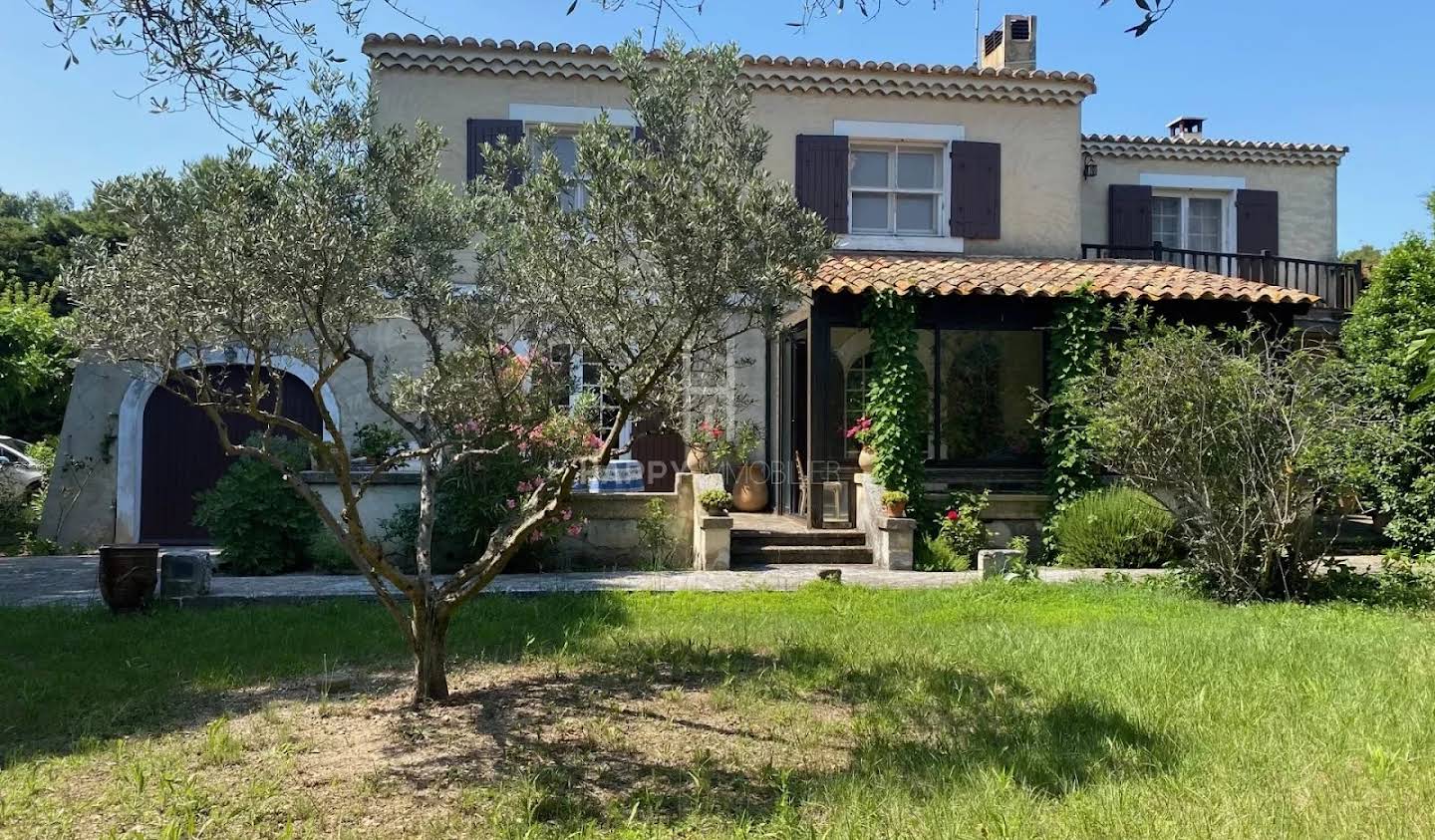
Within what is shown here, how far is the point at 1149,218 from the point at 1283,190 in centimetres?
230

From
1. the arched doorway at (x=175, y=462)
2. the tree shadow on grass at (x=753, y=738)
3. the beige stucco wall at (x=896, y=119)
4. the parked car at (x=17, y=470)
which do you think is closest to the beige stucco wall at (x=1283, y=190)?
the beige stucco wall at (x=896, y=119)

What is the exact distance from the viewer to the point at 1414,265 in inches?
391

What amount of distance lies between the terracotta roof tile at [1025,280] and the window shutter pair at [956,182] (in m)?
0.80

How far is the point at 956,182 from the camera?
43.5 ft

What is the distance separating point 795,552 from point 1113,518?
321cm

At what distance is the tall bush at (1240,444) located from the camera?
25.4 feet

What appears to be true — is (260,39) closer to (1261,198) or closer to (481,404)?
(481,404)

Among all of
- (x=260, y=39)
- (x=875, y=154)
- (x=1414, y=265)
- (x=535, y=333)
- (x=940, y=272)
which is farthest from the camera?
(x=875, y=154)

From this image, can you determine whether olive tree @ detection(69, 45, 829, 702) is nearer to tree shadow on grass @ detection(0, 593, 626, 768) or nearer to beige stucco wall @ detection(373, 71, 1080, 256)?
tree shadow on grass @ detection(0, 593, 626, 768)

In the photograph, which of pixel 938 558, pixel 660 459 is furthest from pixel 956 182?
pixel 938 558

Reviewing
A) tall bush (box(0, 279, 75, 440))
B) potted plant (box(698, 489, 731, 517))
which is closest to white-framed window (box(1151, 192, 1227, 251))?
potted plant (box(698, 489, 731, 517))

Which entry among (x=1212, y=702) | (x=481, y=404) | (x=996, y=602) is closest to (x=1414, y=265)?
(x=996, y=602)

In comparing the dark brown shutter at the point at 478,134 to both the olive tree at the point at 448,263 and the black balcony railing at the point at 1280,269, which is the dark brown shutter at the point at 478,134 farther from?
the black balcony railing at the point at 1280,269

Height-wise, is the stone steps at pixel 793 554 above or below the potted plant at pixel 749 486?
below
